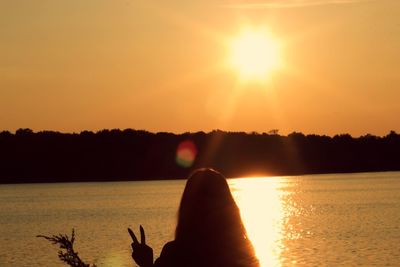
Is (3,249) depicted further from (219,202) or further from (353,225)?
(219,202)

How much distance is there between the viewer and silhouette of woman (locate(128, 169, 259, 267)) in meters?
4.87

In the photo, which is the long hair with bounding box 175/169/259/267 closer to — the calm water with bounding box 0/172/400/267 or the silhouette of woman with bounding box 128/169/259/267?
the silhouette of woman with bounding box 128/169/259/267

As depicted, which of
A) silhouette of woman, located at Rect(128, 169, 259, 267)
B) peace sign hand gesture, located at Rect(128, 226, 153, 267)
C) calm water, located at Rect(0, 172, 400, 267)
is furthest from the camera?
calm water, located at Rect(0, 172, 400, 267)

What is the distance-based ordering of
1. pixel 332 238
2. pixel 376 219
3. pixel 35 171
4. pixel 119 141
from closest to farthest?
pixel 332 238
pixel 376 219
pixel 119 141
pixel 35 171

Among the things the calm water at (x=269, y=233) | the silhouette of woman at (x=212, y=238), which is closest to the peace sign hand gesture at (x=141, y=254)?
the silhouette of woman at (x=212, y=238)

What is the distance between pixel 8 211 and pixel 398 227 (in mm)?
60963

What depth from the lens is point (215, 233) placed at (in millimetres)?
4891

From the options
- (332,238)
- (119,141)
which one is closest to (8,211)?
(332,238)

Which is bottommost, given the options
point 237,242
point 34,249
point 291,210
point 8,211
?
point 237,242

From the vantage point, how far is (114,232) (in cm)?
6975

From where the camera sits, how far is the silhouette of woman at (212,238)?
16.0 feet

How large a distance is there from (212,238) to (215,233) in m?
0.03

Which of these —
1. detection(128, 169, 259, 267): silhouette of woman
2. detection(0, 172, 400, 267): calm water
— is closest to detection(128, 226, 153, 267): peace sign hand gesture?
detection(128, 169, 259, 267): silhouette of woman

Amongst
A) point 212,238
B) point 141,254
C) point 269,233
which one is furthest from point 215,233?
point 269,233
